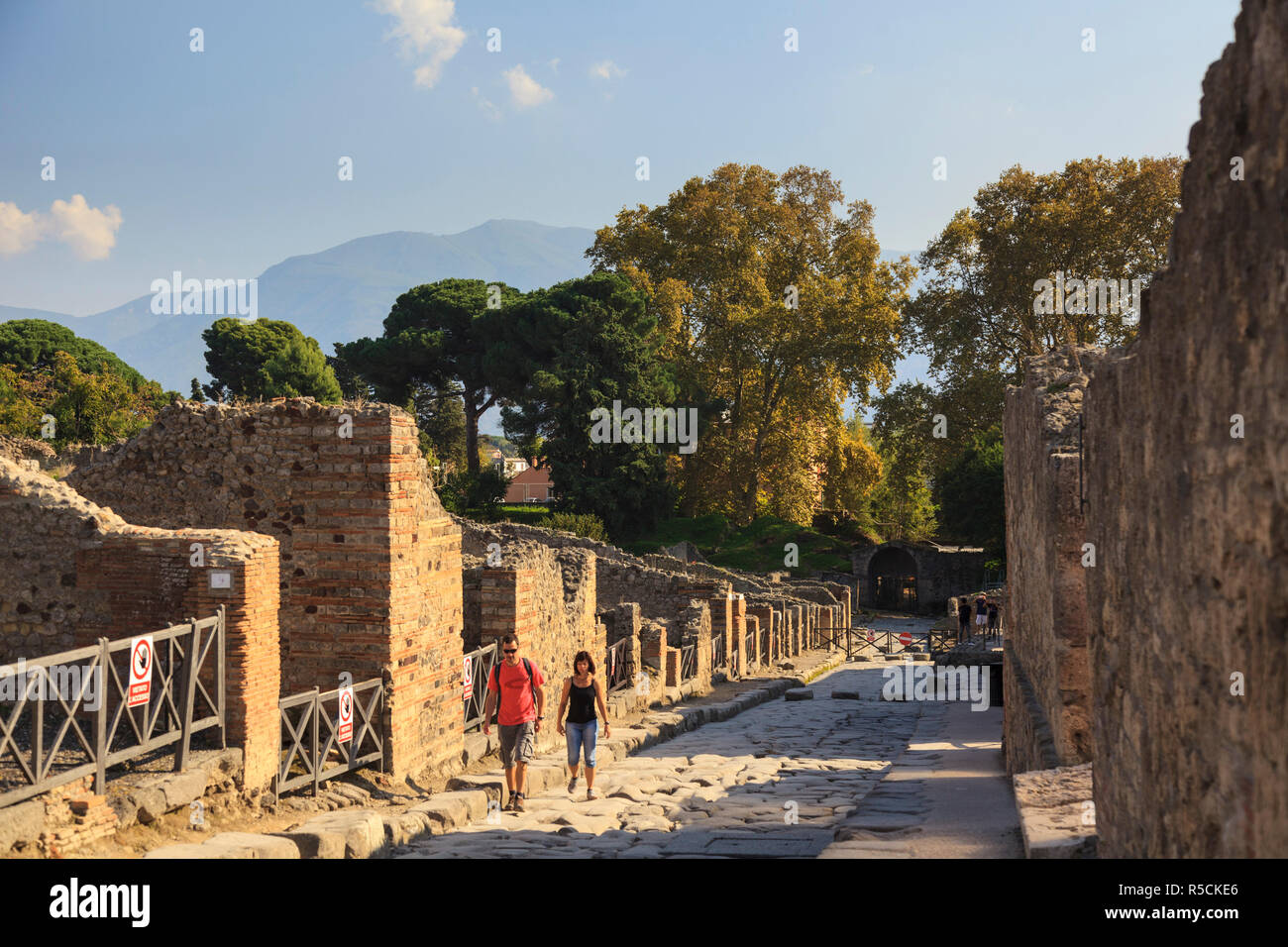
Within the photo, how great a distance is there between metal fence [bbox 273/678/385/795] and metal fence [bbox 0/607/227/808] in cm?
60

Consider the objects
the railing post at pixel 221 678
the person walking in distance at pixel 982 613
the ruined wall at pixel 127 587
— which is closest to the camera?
the railing post at pixel 221 678

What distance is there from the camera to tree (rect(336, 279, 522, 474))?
49625 mm

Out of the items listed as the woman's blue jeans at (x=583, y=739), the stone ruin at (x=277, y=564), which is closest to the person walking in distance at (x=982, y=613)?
the stone ruin at (x=277, y=564)

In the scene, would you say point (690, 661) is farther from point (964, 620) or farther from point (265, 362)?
point (265, 362)

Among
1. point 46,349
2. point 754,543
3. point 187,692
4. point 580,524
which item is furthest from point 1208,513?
point 46,349

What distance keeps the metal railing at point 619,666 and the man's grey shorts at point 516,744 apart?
21.9 feet

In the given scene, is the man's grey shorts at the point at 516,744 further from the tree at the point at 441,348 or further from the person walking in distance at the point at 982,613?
the tree at the point at 441,348

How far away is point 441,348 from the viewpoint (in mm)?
50281

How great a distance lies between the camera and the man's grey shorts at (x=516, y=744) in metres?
8.68

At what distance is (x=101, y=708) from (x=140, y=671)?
465mm

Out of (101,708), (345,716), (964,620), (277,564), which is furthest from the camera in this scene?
(964,620)

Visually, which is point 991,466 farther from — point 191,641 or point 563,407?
point 191,641

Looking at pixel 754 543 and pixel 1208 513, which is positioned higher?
pixel 1208 513

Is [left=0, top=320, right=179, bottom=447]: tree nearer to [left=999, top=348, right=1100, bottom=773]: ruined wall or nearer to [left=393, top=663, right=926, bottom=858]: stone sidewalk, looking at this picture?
[left=393, top=663, right=926, bottom=858]: stone sidewalk
